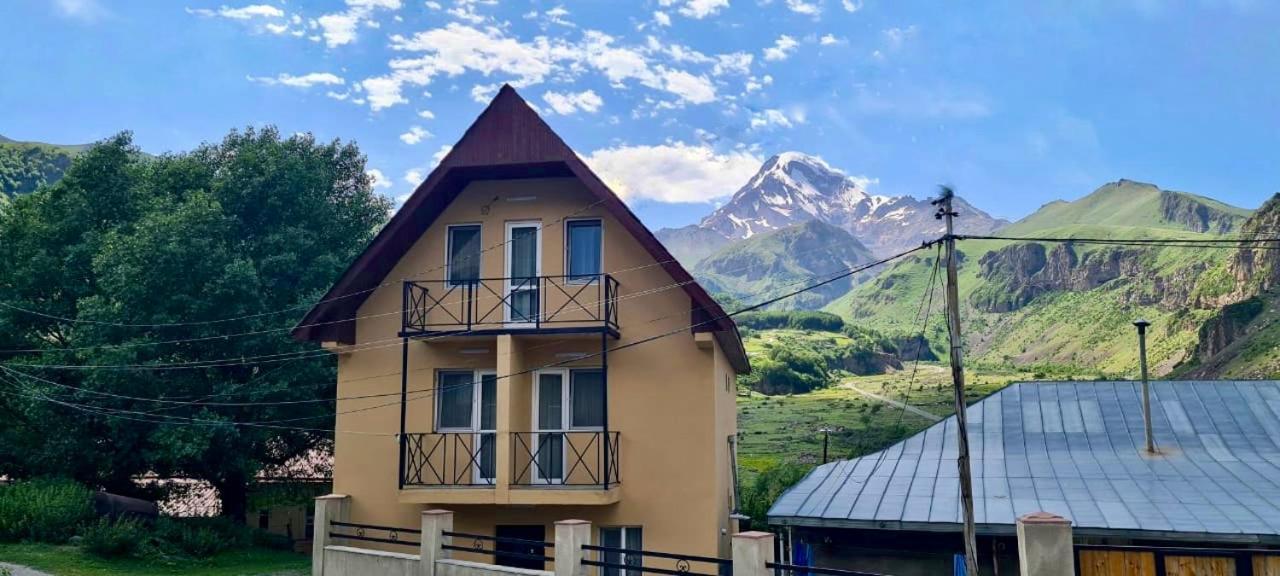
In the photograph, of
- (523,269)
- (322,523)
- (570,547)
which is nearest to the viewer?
(570,547)

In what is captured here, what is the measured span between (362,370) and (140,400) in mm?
8068

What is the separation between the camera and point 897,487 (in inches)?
611

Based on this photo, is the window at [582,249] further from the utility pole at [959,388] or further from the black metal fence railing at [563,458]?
the utility pole at [959,388]

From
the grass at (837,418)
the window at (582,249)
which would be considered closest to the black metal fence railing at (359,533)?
the window at (582,249)

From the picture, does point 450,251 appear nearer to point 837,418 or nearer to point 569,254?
point 569,254

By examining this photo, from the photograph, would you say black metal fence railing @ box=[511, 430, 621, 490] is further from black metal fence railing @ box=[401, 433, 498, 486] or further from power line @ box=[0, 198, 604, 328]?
power line @ box=[0, 198, 604, 328]

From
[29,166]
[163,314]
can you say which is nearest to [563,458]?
[163,314]

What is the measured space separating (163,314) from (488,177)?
10525 mm

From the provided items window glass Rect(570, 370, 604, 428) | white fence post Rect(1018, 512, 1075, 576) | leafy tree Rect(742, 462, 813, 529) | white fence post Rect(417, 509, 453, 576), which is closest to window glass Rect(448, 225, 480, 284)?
window glass Rect(570, 370, 604, 428)

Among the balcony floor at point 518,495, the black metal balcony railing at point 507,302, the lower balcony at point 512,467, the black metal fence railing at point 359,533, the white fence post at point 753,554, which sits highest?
the black metal balcony railing at point 507,302

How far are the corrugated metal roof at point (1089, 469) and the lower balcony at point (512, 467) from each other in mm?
3134

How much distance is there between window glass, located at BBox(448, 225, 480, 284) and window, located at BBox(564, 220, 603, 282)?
1815 mm

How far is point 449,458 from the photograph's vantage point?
16.2 meters

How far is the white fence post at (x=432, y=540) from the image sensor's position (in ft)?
44.5
